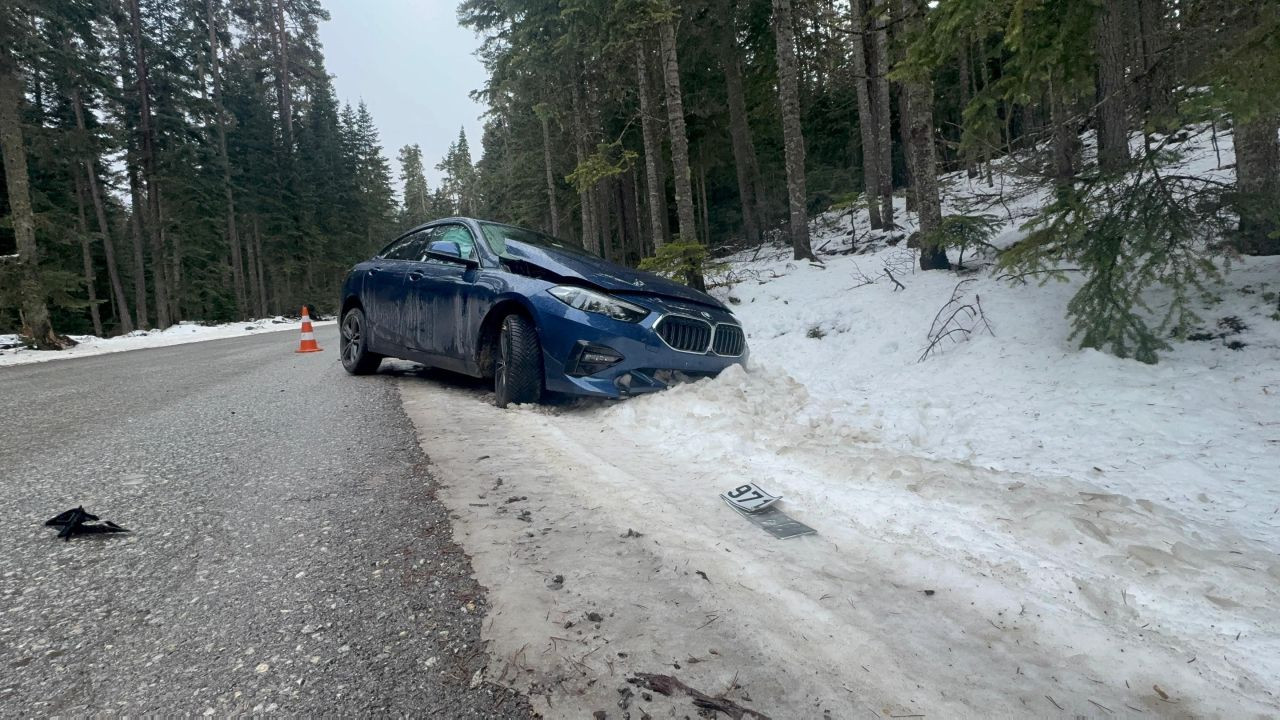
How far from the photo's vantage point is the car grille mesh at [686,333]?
4152 millimetres

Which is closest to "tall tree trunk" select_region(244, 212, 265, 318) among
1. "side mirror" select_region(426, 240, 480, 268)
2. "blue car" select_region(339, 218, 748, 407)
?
"blue car" select_region(339, 218, 748, 407)

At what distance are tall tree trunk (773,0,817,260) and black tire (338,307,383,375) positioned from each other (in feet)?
26.0

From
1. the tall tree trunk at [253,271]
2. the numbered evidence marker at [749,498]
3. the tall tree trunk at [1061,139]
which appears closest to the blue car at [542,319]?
the numbered evidence marker at [749,498]

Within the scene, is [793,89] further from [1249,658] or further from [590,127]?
[1249,658]

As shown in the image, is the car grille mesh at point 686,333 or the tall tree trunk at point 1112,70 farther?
the tall tree trunk at point 1112,70

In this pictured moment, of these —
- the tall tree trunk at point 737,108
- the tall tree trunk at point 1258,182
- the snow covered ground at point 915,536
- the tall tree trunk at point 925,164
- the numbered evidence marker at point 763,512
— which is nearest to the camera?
the snow covered ground at point 915,536

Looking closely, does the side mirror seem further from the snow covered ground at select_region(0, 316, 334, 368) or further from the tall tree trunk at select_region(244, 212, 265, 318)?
the tall tree trunk at select_region(244, 212, 265, 318)

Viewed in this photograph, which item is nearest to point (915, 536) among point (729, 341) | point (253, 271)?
point (729, 341)

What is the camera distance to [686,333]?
430 cm

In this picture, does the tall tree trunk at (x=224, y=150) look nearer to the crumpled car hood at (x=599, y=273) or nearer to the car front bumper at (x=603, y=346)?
the crumpled car hood at (x=599, y=273)

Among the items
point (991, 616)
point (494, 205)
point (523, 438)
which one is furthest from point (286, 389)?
point (494, 205)

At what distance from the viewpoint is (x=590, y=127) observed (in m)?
17.0

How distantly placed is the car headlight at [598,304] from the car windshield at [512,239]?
86cm

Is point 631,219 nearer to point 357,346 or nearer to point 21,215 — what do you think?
point 21,215
